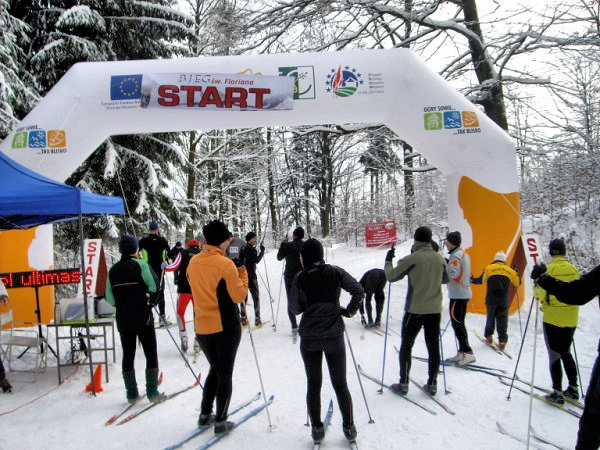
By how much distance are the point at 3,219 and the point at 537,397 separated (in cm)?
701

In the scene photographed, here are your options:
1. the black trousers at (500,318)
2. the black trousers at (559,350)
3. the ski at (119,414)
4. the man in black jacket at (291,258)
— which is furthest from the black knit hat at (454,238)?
the ski at (119,414)

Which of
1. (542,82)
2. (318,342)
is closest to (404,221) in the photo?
(542,82)

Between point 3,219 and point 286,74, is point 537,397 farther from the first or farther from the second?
point 3,219

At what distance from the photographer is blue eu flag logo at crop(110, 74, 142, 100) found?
7.77m

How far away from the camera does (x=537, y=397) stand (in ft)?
15.5

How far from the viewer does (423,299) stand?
4.67m

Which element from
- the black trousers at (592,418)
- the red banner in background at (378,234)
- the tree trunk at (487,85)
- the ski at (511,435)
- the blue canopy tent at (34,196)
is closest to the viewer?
the black trousers at (592,418)

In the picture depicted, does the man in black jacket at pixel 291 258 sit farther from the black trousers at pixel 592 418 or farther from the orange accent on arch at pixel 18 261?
the black trousers at pixel 592 418

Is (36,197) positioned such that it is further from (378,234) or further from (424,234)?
(378,234)

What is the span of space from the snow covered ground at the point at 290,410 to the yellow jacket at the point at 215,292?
3.33 ft

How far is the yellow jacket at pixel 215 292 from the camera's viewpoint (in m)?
3.78

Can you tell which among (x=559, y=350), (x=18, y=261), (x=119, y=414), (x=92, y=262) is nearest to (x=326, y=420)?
(x=119, y=414)

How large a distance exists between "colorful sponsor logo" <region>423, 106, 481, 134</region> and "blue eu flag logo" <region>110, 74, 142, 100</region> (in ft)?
17.1

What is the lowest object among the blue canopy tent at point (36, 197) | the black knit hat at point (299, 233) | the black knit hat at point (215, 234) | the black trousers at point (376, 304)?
the black trousers at point (376, 304)
